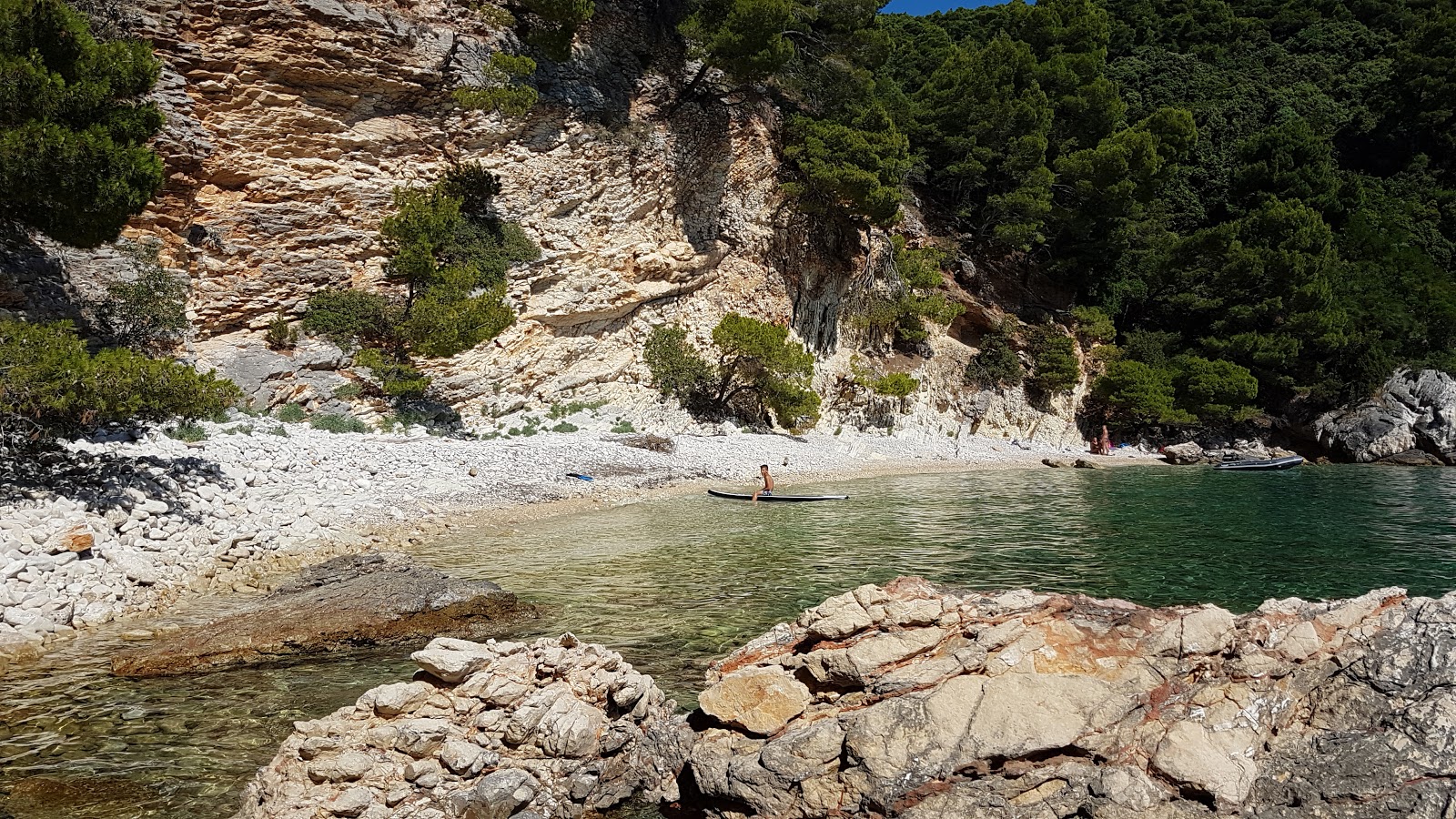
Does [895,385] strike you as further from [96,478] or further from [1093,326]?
[96,478]

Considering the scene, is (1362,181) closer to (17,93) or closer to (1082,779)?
(1082,779)

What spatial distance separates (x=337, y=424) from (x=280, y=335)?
415 centimetres

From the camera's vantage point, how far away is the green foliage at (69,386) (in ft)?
30.2

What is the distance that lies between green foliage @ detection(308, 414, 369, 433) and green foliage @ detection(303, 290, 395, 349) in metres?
3.00

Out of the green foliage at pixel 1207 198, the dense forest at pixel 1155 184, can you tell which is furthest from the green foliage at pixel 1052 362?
the green foliage at pixel 1207 198

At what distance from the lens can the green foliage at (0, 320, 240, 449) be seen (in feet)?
30.2

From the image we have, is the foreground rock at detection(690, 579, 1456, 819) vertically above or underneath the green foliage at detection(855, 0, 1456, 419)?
underneath

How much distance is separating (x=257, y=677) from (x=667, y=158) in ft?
89.3

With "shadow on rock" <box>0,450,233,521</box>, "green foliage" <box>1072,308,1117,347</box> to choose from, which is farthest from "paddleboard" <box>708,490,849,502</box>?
"green foliage" <box>1072,308,1117,347</box>

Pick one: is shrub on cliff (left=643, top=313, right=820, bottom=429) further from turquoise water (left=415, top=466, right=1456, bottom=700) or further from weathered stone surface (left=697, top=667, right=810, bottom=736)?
weathered stone surface (left=697, top=667, right=810, bottom=736)

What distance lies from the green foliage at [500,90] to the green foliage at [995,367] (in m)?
25.9

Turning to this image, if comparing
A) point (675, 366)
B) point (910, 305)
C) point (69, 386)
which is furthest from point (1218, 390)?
point (69, 386)

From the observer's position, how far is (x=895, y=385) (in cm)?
3262

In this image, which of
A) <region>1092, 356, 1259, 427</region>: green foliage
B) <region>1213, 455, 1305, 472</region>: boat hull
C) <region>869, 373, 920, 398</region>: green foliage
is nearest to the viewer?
<region>1213, 455, 1305, 472</region>: boat hull
